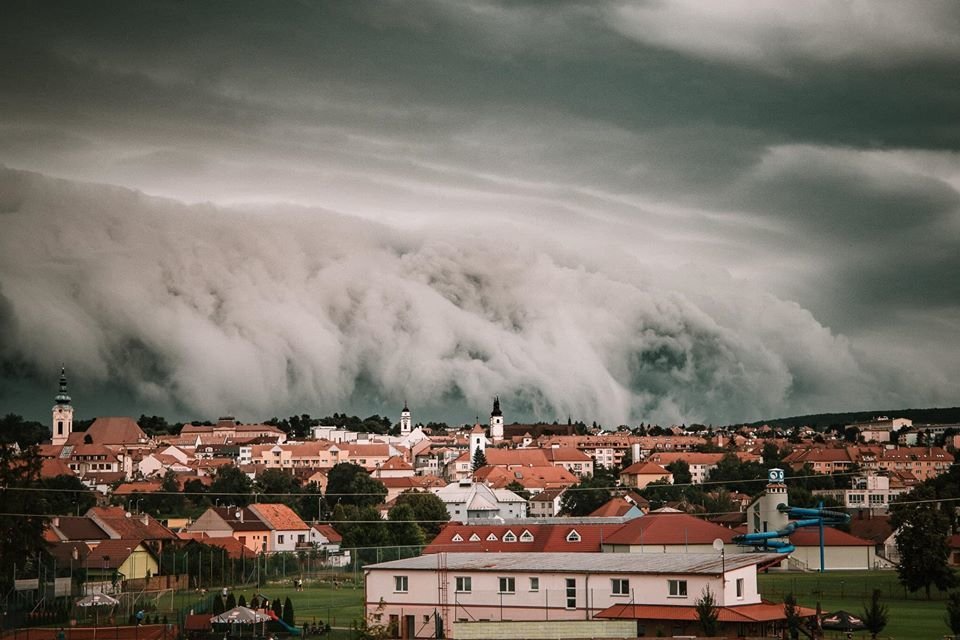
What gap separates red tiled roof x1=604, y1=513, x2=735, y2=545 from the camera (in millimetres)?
64000

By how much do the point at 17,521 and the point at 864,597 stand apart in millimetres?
36240

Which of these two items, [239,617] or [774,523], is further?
[774,523]

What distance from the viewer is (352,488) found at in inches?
5448

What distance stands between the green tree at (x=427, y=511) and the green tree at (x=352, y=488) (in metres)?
12.5

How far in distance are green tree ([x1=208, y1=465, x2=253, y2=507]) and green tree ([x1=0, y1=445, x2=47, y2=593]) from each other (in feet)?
208

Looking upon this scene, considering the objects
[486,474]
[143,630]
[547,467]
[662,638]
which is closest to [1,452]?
[143,630]

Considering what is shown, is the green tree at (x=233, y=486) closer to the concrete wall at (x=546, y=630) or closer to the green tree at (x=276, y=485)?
the green tree at (x=276, y=485)

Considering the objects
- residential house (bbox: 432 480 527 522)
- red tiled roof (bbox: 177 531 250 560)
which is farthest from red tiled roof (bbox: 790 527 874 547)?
residential house (bbox: 432 480 527 522)

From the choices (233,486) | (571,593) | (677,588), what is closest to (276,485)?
(233,486)

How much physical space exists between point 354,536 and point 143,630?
4713cm

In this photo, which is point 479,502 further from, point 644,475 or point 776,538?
point 776,538

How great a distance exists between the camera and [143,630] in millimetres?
40781

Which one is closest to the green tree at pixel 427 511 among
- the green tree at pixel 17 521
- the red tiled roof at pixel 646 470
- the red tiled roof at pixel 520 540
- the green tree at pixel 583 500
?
the red tiled roof at pixel 520 540

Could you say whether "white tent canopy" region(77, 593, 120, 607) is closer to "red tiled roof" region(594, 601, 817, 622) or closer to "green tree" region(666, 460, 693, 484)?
"red tiled roof" region(594, 601, 817, 622)
